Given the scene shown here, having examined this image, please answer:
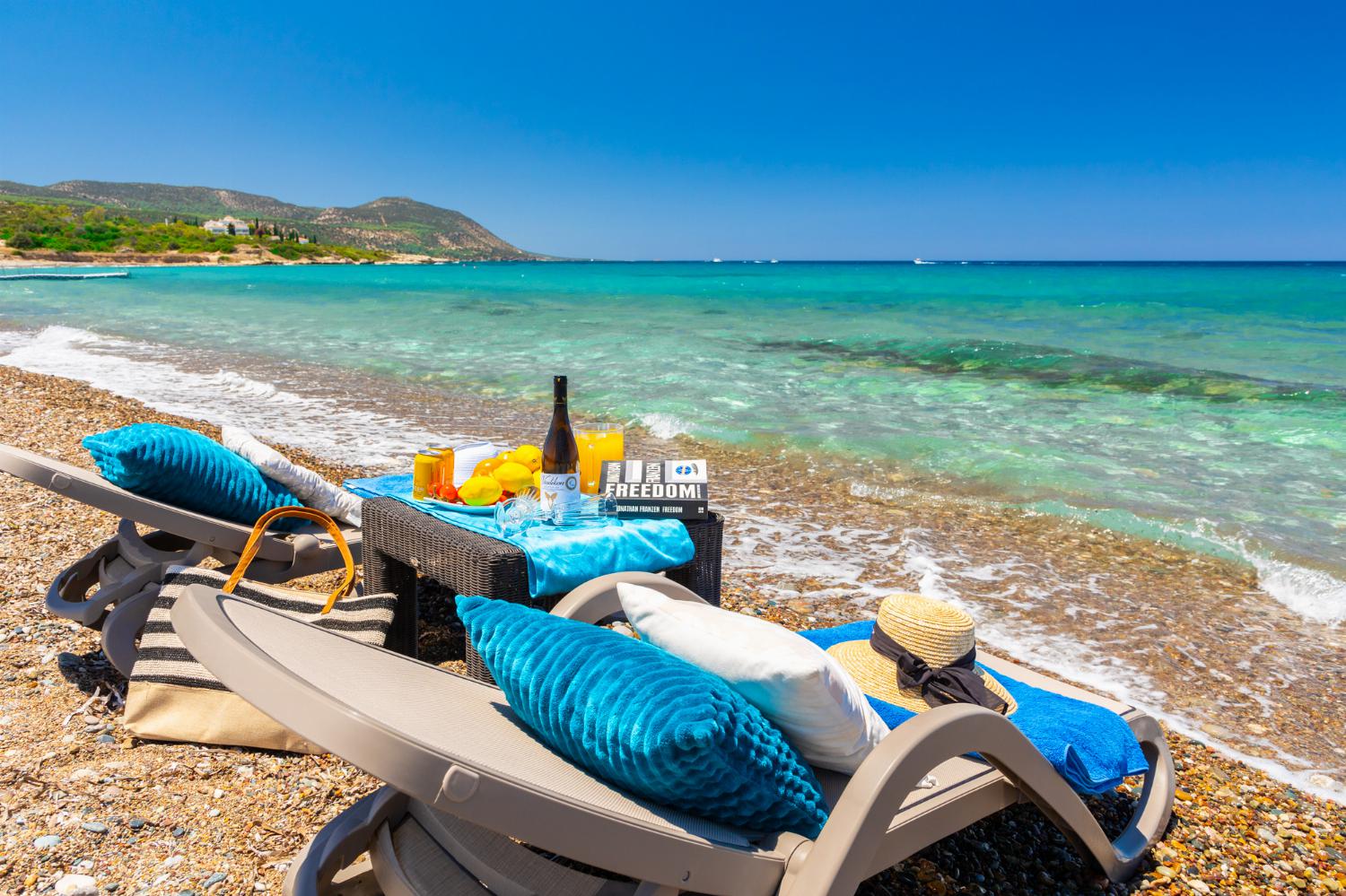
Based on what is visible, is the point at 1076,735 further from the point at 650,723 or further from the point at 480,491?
the point at 480,491

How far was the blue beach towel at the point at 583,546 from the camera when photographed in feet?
9.39

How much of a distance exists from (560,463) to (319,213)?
536 ft

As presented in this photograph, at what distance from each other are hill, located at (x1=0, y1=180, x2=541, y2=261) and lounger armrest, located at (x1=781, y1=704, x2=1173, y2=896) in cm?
11860

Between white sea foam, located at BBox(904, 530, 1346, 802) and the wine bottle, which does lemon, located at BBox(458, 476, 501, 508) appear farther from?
white sea foam, located at BBox(904, 530, 1346, 802)

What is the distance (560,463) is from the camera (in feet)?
10.6

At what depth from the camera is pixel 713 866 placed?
1.47 metres

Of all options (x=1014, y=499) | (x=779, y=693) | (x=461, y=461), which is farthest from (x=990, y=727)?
(x=1014, y=499)

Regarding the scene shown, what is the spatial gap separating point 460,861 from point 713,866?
0.60 meters

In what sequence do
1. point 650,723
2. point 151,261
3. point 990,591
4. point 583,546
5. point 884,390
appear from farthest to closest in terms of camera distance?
point 151,261 < point 884,390 < point 990,591 < point 583,546 < point 650,723

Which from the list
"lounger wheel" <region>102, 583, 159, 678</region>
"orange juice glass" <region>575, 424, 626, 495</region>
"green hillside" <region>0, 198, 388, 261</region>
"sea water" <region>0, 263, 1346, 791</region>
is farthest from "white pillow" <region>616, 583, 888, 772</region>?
"green hillside" <region>0, 198, 388, 261</region>

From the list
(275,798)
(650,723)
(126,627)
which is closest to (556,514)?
(275,798)

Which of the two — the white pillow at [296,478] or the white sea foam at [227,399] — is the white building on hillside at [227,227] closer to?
the white sea foam at [227,399]

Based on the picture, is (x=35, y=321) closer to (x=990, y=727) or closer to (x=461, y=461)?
(x=461, y=461)

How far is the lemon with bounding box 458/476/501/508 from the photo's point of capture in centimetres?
344
